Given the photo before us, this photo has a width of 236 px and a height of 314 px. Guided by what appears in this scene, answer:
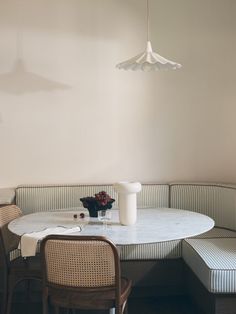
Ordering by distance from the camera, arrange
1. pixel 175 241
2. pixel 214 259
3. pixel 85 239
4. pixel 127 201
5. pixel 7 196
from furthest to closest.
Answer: pixel 7 196
pixel 175 241
pixel 214 259
pixel 127 201
pixel 85 239

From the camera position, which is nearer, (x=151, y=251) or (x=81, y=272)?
(x=81, y=272)

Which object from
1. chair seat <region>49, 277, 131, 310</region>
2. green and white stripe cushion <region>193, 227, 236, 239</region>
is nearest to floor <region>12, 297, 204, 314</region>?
green and white stripe cushion <region>193, 227, 236, 239</region>

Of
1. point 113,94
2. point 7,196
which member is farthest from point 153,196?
point 7,196

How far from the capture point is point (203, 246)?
302 cm

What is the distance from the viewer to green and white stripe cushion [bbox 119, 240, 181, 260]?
10.7 ft

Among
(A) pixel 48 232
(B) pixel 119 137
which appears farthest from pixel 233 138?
(A) pixel 48 232

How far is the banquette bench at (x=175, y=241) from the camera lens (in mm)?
2992

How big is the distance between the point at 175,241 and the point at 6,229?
4.43 ft

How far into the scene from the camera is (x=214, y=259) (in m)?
2.71

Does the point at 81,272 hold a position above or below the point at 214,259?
above

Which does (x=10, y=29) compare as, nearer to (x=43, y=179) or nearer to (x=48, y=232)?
(x=43, y=179)

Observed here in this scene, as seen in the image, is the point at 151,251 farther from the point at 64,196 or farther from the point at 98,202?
the point at 64,196

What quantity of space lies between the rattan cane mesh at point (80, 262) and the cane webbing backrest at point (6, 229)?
654mm

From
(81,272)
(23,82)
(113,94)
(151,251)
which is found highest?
(23,82)
